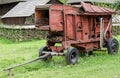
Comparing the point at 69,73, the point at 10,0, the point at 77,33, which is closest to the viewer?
the point at 69,73

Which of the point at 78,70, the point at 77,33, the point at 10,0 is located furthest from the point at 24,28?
the point at 78,70

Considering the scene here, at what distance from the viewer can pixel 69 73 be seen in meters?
11.0

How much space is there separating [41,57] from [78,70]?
5.73 feet

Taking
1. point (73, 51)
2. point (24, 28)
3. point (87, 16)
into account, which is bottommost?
point (24, 28)

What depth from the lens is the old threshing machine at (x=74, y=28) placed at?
12.5 metres

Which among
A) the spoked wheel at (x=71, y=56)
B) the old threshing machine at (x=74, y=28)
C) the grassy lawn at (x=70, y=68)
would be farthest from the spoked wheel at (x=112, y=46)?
the spoked wheel at (x=71, y=56)

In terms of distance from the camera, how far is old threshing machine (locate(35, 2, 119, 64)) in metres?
12.5

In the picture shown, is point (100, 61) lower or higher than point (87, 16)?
lower

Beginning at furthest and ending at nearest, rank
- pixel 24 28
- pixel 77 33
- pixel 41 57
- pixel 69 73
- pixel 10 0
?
1. pixel 10 0
2. pixel 24 28
3. pixel 77 33
4. pixel 41 57
5. pixel 69 73

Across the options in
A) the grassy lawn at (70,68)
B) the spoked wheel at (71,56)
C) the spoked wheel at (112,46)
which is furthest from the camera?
the spoked wheel at (112,46)

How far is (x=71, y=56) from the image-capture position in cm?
1261

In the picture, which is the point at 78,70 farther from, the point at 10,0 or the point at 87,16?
the point at 10,0

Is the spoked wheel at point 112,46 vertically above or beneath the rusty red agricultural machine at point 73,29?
beneath

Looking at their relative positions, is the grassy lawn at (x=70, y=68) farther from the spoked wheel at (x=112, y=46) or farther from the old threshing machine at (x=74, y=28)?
the old threshing machine at (x=74, y=28)
